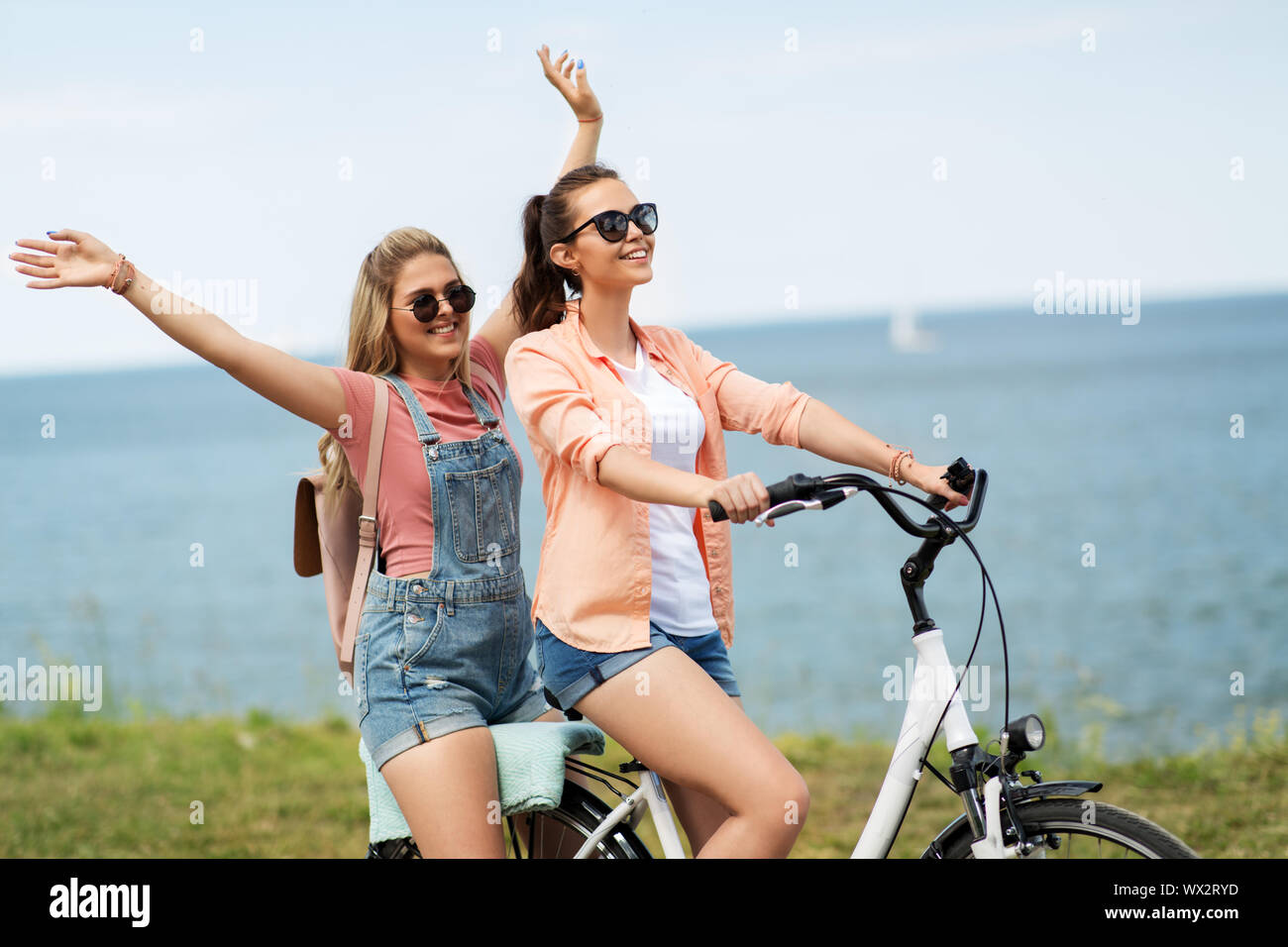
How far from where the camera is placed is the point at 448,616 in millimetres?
2994

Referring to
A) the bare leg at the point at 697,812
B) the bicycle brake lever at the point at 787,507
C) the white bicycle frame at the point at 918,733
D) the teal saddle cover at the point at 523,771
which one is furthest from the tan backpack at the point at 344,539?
the white bicycle frame at the point at 918,733

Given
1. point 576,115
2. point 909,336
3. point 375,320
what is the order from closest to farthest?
point 375,320, point 576,115, point 909,336

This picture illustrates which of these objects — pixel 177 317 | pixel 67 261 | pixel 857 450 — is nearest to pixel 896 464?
pixel 857 450

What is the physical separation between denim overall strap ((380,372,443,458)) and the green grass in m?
2.71

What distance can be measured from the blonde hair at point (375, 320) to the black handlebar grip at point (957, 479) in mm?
1248

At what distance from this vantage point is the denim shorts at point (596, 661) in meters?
2.79

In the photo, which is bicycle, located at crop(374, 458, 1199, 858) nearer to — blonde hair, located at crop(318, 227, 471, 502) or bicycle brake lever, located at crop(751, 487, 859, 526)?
bicycle brake lever, located at crop(751, 487, 859, 526)

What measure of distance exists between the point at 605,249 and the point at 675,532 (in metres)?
0.69

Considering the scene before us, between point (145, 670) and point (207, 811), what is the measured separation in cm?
836

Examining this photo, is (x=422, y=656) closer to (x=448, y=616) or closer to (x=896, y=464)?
(x=448, y=616)

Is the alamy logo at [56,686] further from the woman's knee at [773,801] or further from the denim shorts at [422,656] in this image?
the woman's knee at [773,801]
